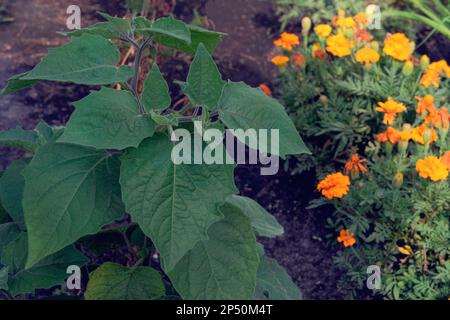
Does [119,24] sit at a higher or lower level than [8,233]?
higher

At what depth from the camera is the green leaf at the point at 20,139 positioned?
1.64 m

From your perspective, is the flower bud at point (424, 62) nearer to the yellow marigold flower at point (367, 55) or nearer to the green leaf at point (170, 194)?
the yellow marigold flower at point (367, 55)

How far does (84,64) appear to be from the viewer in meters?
1.49

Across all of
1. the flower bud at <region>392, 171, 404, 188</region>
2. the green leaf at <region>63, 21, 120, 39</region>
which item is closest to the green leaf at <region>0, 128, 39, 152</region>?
the green leaf at <region>63, 21, 120, 39</region>

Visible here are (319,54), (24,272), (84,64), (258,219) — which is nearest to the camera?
(84,64)

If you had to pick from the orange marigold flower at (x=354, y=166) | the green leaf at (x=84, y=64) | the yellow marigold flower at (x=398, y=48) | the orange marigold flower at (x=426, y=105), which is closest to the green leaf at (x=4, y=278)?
the green leaf at (x=84, y=64)

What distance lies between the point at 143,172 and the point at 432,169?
1.34 metres

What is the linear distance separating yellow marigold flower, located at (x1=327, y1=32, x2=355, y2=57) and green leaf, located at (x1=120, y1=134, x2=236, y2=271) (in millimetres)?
1555

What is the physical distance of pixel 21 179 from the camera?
1.71 meters

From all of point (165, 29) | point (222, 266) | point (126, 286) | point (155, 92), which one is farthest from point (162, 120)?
point (126, 286)

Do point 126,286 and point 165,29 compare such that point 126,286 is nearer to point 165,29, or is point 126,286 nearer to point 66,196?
point 66,196

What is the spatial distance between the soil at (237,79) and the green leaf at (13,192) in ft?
3.33
